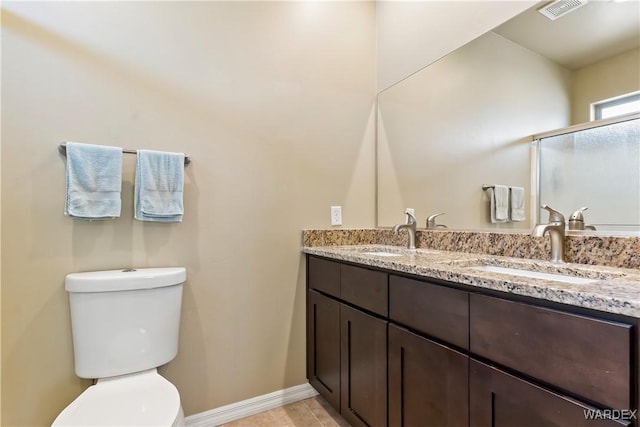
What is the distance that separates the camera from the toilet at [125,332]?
1140 mm

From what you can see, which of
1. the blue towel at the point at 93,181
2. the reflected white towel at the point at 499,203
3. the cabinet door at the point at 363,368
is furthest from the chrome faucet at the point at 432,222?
the blue towel at the point at 93,181

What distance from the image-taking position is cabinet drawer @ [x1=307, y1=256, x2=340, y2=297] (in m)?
1.56

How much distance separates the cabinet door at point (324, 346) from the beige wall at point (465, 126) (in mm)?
724

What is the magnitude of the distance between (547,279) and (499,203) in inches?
21.9

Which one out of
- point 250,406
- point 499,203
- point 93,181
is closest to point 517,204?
point 499,203

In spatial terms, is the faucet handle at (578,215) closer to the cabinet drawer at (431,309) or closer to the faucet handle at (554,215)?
the faucet handle at (554,215)

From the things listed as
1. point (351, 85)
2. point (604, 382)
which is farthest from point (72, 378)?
point (351, 85)

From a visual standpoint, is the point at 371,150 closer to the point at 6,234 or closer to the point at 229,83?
the point at 229,83

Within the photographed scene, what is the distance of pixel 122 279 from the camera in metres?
1.26

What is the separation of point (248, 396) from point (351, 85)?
1.97 metres

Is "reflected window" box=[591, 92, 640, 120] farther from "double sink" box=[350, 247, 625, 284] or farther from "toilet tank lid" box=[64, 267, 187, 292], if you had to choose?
"toilet tank lid" box=[64, 267, 187, 292]

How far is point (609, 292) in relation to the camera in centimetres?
69

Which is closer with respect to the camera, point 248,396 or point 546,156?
point 546,156

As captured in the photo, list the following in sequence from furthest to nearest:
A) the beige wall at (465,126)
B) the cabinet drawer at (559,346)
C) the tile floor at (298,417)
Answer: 1. the tile floor at (298,417)
2. the beige wall at (465,126)
3. the cabinet drawer at (559,346)
